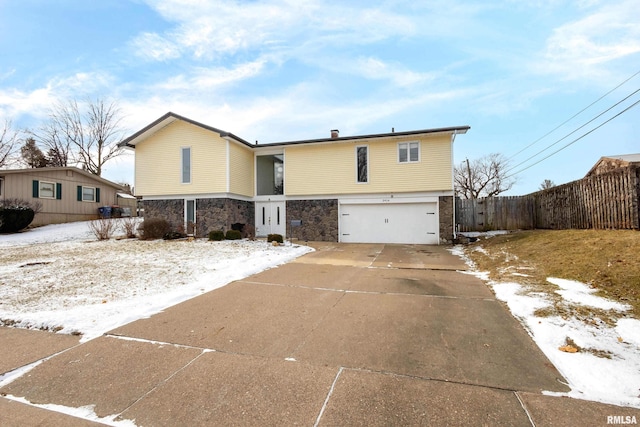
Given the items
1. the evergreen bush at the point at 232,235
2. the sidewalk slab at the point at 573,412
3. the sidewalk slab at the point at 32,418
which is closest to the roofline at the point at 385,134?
the evergreen bush at the point at 232,235

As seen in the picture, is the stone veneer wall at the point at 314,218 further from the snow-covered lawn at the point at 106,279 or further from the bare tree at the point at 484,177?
the bare tree at the point at 484,177

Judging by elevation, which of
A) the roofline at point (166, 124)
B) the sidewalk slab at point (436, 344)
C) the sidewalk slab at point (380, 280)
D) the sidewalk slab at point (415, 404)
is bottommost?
the sidewalk slab at point (415, 404)

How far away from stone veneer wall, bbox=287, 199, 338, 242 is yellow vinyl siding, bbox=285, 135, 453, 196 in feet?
1.98

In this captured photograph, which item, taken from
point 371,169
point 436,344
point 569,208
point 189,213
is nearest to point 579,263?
point 436,344

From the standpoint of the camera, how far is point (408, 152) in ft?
47.4

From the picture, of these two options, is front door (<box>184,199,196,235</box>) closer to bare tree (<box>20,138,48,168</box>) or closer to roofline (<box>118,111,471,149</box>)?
roofline (<box>118,111,471,149</box>)

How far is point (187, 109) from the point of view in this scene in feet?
60.1

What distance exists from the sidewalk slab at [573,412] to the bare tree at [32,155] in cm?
3951

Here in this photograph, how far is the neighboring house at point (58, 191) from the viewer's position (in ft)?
58.5

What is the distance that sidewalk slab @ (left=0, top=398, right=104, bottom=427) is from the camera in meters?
2.27

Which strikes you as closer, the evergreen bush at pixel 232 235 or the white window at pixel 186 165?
the evergreen bush at pixel 232 235

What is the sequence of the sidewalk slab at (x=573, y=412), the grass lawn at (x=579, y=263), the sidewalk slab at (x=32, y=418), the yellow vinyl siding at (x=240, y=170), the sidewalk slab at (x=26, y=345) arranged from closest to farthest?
the sidewalk slab at (x=573, y=412), the sidewalk slab at (x=32, y=418), the sidewalk slab at (x=26, y=345), the grass lawn at (x=579, y=263), the yellow vinyl siding at (x=240, y=170)

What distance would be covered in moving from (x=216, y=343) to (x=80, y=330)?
2.03 m

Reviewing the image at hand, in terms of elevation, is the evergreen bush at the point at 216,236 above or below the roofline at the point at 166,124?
below
